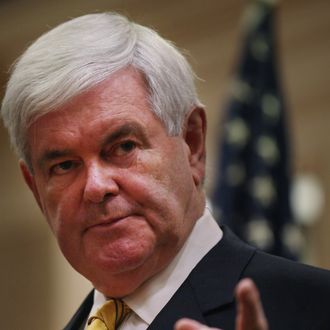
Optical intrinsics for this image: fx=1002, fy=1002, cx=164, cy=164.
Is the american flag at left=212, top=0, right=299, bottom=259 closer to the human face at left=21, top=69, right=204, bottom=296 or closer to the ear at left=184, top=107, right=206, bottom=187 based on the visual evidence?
the ear at left=184, top=107, right=206, bottom=187

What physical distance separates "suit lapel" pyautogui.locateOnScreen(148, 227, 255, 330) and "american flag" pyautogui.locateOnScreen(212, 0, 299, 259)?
2.58 m

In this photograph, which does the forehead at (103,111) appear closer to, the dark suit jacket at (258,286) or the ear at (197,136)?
the ear at (197,136)

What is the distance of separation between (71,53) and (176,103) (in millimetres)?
333

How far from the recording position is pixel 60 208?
2.80 meters

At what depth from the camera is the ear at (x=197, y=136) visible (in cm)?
295

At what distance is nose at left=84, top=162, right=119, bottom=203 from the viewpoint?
105 inches

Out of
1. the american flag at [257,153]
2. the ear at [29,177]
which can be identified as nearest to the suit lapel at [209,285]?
the ear at [29,177]

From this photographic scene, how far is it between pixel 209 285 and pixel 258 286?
0.50ft

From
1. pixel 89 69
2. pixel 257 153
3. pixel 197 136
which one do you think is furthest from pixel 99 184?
pixel 257 153

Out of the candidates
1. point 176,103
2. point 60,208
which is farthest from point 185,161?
point 60,208

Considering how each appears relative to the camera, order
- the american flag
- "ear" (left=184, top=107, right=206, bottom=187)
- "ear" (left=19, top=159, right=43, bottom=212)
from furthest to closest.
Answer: the american flag → "ear" (left=19, top=159, right=43, bottom=212) → "ear" (left=184, top=107, right=206, bottom=187)

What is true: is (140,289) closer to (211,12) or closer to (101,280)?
(101,280)

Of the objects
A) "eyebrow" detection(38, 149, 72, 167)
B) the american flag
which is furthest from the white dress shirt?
the american flag

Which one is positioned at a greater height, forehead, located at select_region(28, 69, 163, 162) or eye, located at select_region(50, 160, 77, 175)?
forehead, located at select_region(28, 69, 163, 162)
